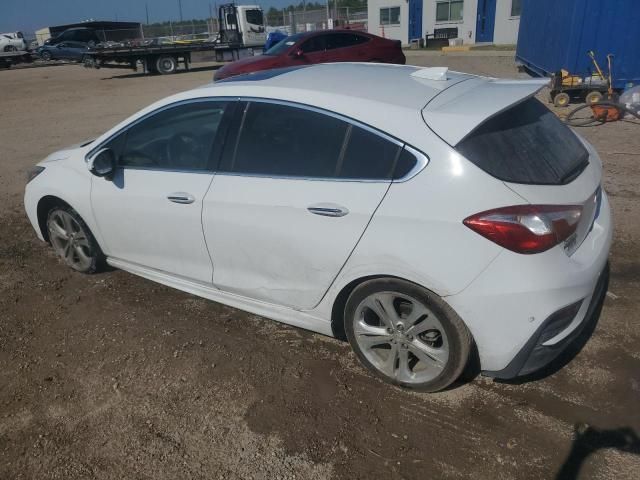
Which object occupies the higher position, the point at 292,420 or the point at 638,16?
the point at 638,16

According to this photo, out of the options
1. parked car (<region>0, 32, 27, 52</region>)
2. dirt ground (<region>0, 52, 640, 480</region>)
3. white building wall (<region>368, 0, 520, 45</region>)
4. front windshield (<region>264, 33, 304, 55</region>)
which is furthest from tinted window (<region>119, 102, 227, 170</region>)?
parked car (<region>0, 32, 27, 52</region>)

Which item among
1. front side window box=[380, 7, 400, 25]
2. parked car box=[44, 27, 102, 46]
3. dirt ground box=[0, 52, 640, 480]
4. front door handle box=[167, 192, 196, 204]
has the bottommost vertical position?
dirt ground box=[0, 52, 640, 480]

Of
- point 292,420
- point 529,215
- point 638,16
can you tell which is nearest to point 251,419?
point 292,420

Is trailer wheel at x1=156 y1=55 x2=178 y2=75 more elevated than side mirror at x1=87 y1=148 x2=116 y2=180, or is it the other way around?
side mirror at x1=87 y1=148 x2=116 y2=180

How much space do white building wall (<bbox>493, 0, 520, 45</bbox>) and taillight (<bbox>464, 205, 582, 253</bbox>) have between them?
30.8 m

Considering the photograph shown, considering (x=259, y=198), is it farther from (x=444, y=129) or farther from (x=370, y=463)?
(x=370, y=463)

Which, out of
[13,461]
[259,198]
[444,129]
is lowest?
[13,461]

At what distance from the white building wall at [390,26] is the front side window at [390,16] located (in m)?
0.21

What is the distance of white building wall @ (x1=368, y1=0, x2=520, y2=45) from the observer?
29.5 meters

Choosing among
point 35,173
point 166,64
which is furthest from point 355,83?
point 166,64

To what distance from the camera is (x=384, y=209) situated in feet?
8.08

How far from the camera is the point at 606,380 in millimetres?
2791

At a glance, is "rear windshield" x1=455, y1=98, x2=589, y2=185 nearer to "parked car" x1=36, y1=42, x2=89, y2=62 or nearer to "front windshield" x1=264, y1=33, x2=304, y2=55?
"front windshield" x1=264, y1=33, x2=304, y2=55

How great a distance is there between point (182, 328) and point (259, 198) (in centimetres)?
124
